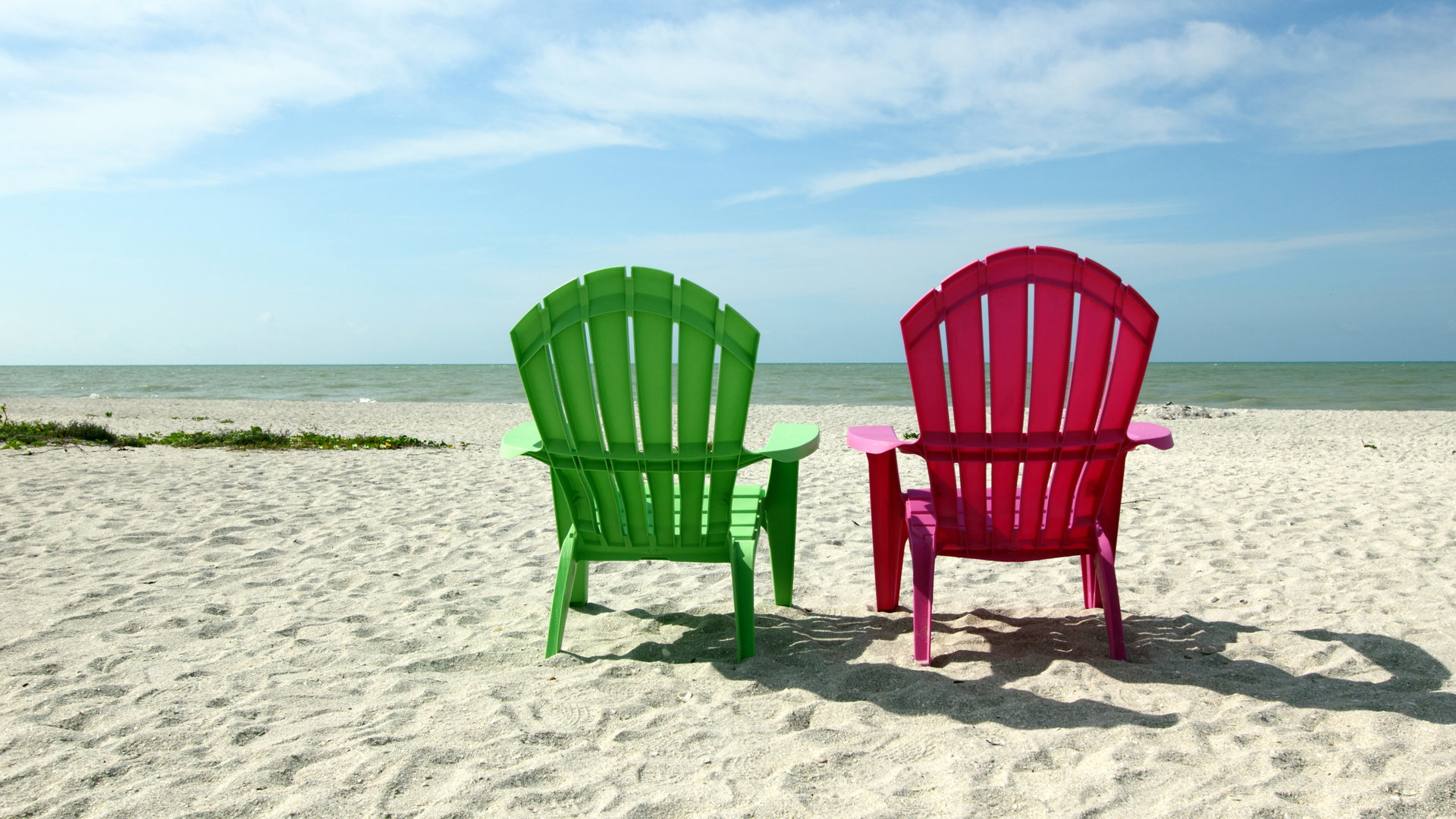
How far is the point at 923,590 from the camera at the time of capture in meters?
2.63

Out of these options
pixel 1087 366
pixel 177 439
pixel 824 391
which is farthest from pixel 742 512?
pixel 824 391

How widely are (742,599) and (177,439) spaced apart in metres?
7.73

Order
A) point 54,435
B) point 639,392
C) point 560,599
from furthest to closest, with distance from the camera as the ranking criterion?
1. point 54,435
2. point 560,599
3. point 639,392

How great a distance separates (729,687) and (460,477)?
14.3 ft

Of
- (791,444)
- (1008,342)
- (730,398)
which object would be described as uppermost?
(1008,342)

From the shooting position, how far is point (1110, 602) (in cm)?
265

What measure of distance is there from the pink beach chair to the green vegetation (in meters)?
6.93

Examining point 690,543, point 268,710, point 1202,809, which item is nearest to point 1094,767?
point 1202,809

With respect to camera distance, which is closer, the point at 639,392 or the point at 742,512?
the point at 639,392

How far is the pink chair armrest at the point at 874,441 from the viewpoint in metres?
2.65

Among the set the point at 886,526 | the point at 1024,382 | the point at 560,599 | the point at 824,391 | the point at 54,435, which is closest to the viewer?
the point at 1024,382

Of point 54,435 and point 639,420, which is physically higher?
point 639,420

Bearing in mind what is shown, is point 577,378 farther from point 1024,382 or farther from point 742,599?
point 1024,382

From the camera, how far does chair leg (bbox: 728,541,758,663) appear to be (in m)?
2.65
